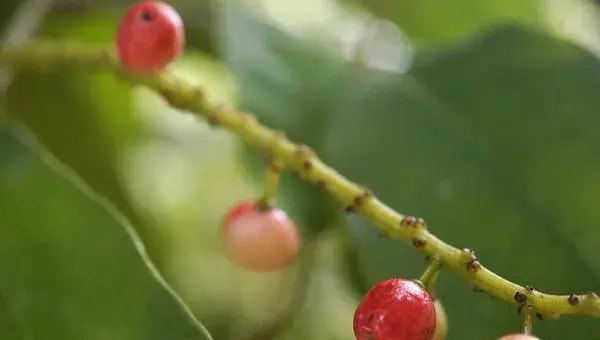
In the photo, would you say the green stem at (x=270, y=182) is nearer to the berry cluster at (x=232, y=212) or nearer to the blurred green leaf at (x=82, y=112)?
the berry cluster at (x=232, y=212)

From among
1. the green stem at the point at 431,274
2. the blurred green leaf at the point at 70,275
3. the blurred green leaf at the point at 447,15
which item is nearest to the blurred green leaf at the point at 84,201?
the blurred green leaf at the point at 70,275

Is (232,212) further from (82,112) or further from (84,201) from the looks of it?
(82,112)

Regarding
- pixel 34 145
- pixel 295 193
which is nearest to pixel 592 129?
pixel 295 193

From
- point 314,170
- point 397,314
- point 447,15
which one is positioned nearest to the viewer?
point 397,314

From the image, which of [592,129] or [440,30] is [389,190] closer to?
[592,129]

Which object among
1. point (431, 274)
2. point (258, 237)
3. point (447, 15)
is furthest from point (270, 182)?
point (447, 15)

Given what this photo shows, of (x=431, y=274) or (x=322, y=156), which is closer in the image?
(x=431, y=274)
